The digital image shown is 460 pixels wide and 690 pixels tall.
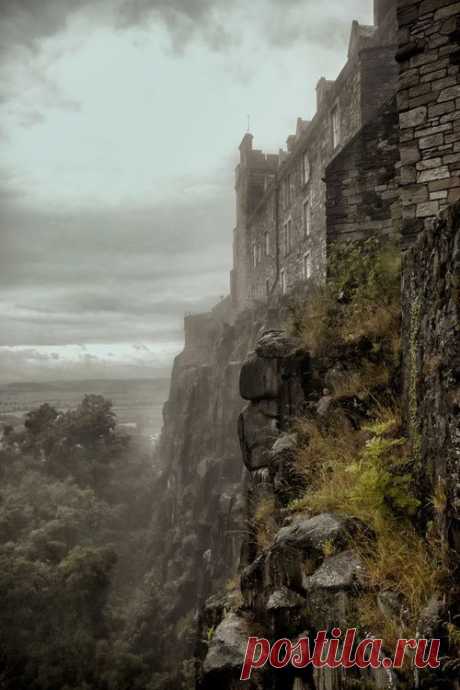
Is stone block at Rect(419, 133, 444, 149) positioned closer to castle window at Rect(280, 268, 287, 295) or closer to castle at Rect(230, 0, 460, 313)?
castle at Rect(230, 0, 460, 313)

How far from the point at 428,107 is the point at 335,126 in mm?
14885

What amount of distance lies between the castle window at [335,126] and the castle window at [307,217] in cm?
461

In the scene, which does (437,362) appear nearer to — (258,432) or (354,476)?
(354,476)

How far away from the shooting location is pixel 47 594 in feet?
79.8

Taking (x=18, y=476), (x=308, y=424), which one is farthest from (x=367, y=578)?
(x=18, y=476)

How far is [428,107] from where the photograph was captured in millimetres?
7977

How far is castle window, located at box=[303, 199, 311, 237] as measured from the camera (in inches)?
1023

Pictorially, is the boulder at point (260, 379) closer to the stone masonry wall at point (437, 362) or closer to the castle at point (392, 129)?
the castle at point (392, 129)

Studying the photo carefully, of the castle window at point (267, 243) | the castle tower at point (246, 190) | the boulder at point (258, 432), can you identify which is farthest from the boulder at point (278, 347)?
the castle tower at point (246, 190)

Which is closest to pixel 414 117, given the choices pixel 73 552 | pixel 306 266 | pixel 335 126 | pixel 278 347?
pixel 278 347

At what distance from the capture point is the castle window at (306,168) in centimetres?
2604

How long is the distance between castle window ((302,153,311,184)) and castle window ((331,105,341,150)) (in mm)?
4121

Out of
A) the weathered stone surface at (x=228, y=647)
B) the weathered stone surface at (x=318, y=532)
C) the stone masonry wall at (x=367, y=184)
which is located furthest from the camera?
the stone masonry wall at (x=367, y=184)

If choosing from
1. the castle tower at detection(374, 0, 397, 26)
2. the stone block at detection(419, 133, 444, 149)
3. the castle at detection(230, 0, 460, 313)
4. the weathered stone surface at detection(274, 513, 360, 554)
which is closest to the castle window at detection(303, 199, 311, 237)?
the castle at detection(230, 0, 460, 313)
